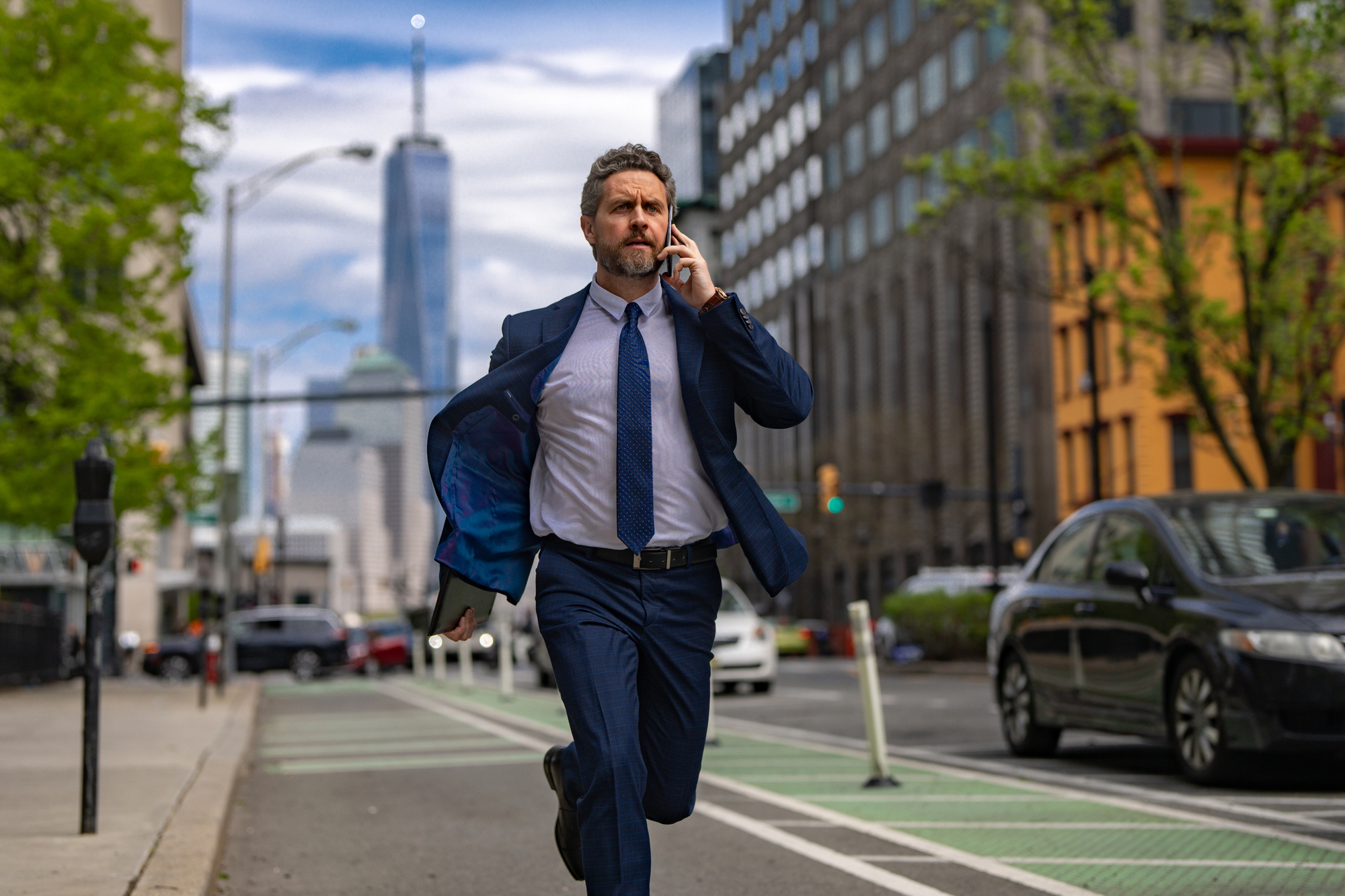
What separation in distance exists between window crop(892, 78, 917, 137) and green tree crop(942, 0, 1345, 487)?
145 feet

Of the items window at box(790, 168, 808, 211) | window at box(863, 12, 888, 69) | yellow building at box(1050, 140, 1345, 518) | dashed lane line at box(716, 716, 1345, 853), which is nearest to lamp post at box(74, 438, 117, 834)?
dashed lane line at box(716, 716, 1345, 853)

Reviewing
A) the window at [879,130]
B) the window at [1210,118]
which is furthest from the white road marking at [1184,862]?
the window at [879,130]

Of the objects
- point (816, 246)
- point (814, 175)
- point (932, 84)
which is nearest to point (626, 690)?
point (932, 84)

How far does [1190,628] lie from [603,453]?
19.2ft

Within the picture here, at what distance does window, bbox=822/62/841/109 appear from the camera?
259 ft

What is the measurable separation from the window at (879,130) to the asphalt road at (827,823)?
5919 centimetres

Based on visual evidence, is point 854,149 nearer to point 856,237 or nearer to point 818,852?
point 856,237

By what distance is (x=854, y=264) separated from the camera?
75250 millimetres

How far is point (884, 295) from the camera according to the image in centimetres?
7112

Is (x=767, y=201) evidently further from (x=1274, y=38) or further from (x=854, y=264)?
(x=1274, y=38)

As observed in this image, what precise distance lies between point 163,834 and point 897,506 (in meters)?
54.9

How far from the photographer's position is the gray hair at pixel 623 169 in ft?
14.8

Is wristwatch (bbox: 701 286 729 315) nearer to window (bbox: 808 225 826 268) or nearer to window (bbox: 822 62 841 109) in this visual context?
window (bbox: 808 225 826 268)

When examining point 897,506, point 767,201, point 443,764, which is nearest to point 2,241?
point 443,764
